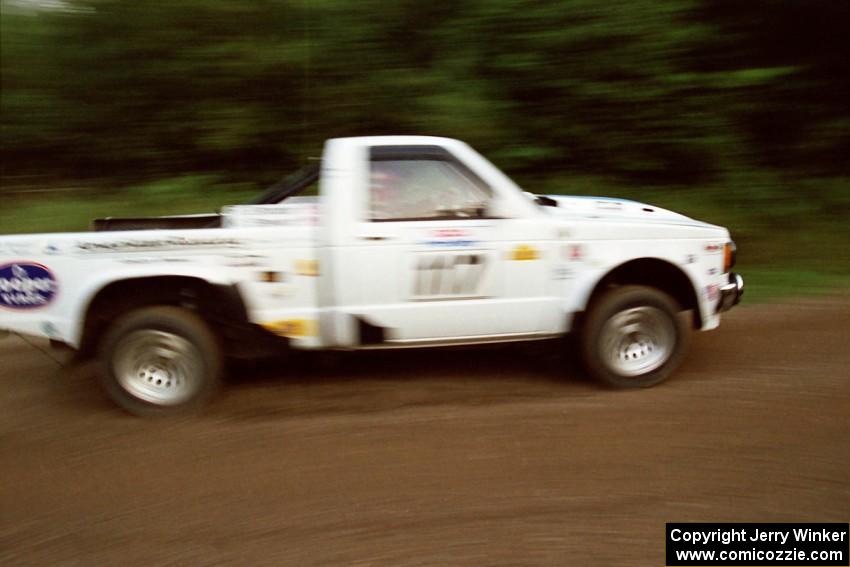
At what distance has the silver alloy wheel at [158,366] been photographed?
4.91m

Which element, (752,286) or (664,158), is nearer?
(752,286)

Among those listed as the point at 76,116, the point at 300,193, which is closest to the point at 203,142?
the point at 76,116

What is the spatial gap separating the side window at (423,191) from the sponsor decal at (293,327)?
810mm

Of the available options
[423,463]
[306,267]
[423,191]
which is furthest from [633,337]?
[306,267]

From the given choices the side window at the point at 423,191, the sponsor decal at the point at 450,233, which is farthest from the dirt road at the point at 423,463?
the side window at the point at 423,191

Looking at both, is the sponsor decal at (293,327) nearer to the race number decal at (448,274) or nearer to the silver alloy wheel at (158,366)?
the silver alloy wheel at (158,366)

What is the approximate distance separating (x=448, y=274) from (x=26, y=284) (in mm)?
2580

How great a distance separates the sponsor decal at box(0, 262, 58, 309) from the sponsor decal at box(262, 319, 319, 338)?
51.4 inches

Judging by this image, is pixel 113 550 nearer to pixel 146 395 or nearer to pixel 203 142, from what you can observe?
pixel 146 395

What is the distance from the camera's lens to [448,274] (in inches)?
196

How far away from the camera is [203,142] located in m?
10.0

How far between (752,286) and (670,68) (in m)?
3.36

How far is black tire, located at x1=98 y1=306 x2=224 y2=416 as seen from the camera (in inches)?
192

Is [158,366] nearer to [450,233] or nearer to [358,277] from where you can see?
[358,277]
